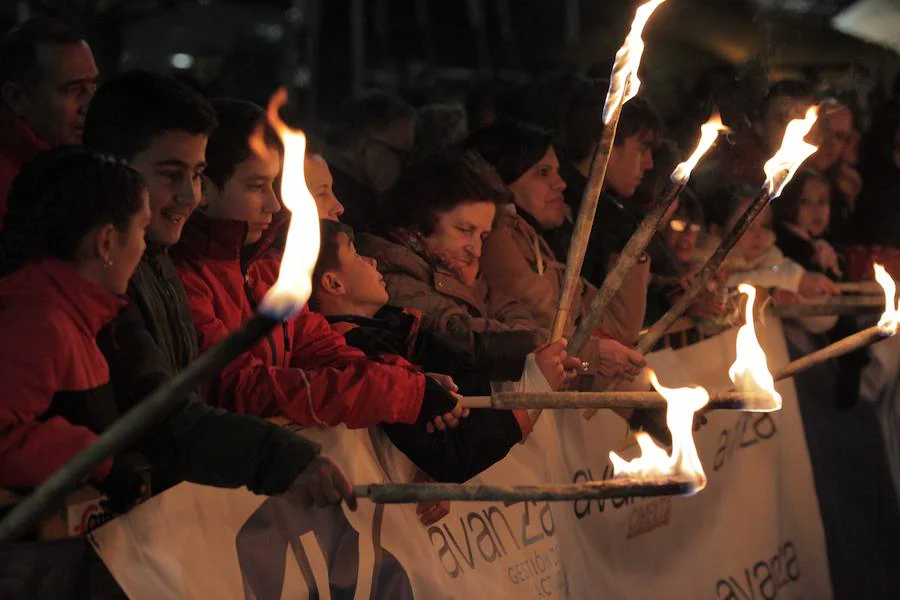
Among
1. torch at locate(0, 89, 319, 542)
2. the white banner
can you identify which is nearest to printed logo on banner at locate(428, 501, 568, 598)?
the white banner

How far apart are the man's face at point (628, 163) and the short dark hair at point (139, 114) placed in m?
3.16

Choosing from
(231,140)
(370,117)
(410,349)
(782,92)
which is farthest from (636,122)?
(231,140)

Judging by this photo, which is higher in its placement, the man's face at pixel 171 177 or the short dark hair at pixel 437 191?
the short dark hair at pixel 437 191

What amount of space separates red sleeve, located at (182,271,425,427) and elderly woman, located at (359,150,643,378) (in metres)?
0.98

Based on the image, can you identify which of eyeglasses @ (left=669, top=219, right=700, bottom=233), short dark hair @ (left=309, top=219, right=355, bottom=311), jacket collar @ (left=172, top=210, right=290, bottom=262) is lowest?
jacket collar @ (left=172, top=210, right=290, bottom=262)

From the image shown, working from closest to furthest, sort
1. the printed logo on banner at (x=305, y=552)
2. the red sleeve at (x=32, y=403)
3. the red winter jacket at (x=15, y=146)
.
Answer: the red sleeve at (x=32, y=403), the printed logo on banner at (x=305, y=552), the red winter jacket at (x=15, y=146)

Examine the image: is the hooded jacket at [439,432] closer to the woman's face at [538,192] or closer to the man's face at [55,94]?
the man's face at [55,94]

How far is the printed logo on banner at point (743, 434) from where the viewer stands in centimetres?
632

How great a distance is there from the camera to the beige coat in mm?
5668

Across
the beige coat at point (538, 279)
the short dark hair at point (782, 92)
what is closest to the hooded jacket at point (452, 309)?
the beige coat at point (538, 279)

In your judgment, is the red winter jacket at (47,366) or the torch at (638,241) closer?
the red winter jacket at (47,366)

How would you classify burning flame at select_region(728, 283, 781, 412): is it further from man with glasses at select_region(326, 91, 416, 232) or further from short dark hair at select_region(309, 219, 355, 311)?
man with glasses at select_region(326, 91, 416, 232)

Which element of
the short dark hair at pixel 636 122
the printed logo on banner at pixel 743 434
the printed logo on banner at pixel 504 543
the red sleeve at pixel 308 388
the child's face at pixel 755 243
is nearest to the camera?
the red sleeve at pixel 308 388

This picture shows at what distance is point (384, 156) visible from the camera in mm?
6945
